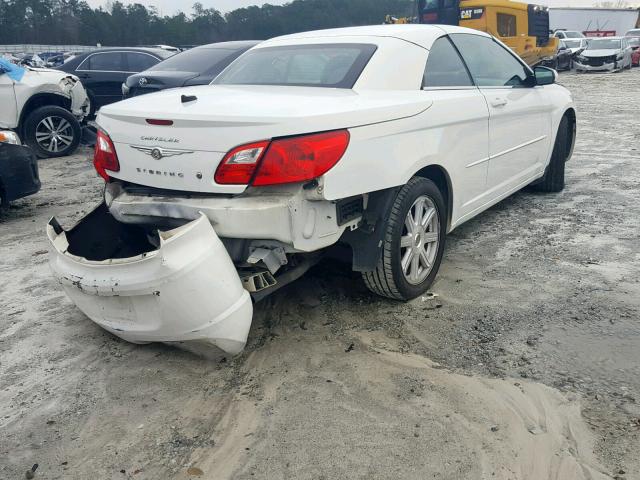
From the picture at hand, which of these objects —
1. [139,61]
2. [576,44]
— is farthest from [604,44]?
[139,61]

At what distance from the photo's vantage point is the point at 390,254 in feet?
10.6

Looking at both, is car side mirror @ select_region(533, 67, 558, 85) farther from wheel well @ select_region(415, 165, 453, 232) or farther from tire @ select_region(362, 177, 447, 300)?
tire @ select_region(362, 177, 447, 300)

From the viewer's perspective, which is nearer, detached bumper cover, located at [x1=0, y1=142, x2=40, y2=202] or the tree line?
detached bumper cover, located at [x1=0, y1=142, x2=40, y2=202]

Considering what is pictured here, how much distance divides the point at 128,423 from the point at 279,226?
1.08 metres

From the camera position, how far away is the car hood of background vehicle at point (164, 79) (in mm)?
7457

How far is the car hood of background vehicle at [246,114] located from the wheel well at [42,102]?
626 centimetres

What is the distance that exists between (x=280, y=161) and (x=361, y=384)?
43.3 inches

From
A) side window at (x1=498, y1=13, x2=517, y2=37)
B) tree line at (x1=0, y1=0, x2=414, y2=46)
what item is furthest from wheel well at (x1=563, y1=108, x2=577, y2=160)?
tree line at (x1=0, y1=0, x2=414, y2=46)

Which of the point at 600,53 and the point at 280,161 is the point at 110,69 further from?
the point at 600,53

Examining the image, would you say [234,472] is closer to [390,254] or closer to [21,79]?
[390,254]

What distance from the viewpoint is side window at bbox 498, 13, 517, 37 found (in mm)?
17078

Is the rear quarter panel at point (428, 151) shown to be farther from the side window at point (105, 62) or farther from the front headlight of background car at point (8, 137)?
the side window at point (105, 62)

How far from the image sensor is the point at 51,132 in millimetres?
9008

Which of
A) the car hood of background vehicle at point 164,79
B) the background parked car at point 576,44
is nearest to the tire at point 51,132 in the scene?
the car hood of background vehicle at point 164,79
